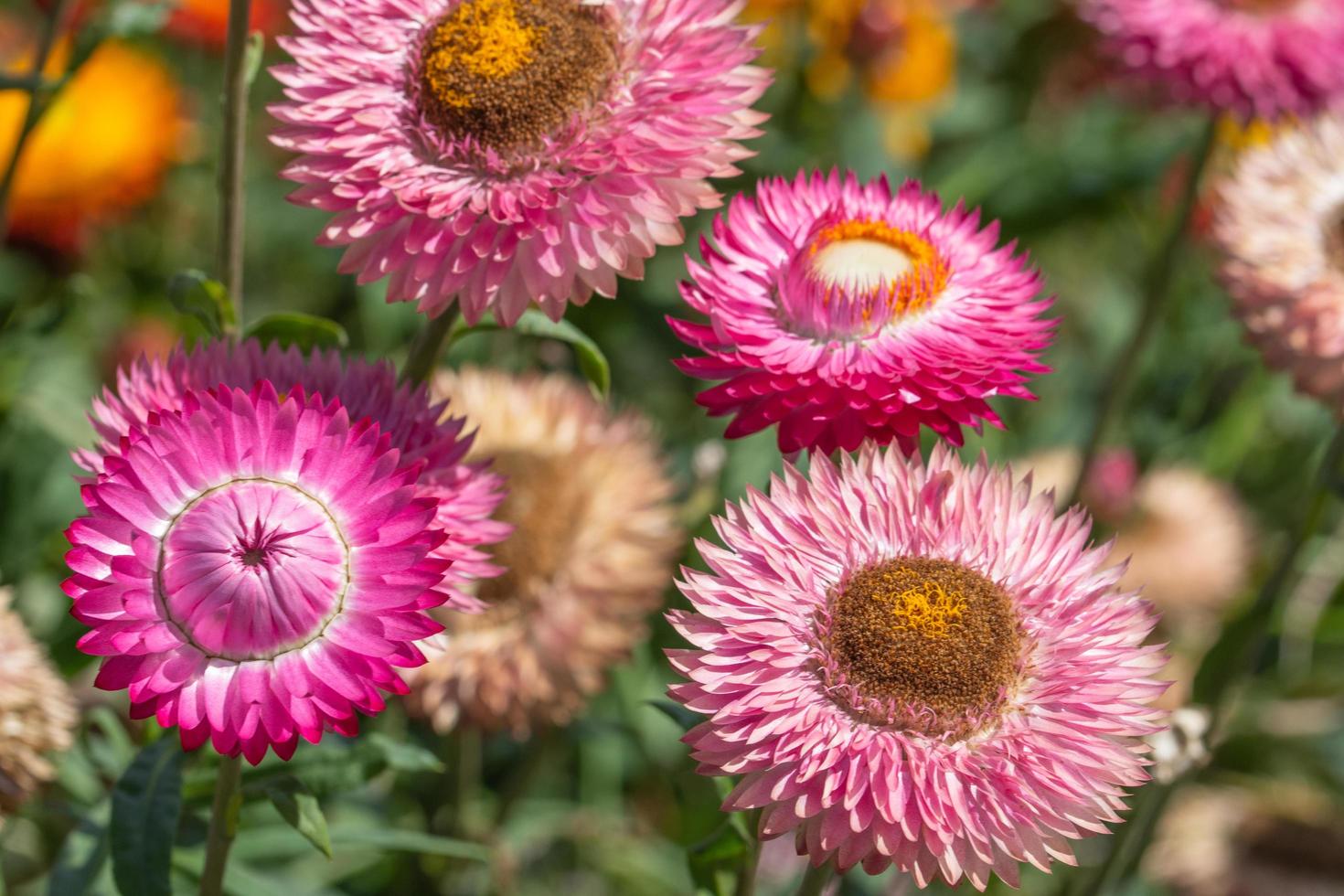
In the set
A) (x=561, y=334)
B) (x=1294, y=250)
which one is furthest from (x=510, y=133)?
(x=1294, y=250)

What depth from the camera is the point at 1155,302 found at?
240 cm

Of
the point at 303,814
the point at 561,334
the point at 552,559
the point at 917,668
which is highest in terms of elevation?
the point at 561,334

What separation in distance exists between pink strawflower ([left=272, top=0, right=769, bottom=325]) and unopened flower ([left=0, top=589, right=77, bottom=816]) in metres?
0.56

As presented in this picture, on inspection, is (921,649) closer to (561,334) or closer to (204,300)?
(561,334)

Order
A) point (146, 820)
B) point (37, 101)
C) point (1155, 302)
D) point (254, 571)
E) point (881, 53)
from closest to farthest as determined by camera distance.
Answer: point (254, 571) < point (146, 820) < point (37, 101) < point (1155, 302) < point (881, 53)

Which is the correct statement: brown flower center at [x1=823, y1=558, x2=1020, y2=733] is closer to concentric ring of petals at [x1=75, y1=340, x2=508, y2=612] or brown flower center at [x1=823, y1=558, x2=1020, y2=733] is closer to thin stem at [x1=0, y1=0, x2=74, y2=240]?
concentric ring of petals at [x1=75, y1=340, x2=508, y2=612]

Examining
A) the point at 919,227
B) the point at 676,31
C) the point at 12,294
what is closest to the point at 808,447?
the point at 919,227

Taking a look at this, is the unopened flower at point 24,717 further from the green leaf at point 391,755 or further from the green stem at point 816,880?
the green stem at point 816,880

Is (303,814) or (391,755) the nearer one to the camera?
(303,814)

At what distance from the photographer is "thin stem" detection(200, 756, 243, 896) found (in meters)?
1.24

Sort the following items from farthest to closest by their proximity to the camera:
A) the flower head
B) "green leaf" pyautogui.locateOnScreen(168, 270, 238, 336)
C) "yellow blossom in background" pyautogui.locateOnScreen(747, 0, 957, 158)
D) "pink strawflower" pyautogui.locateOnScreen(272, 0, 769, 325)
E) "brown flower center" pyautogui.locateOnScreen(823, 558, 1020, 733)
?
"yellow blossom in background" pyautogui.locateOnScreen(747, 0, 957, 158), the flower head, "green leaf" pyautogui.locateOnScreen(168, 270, 238, 336), "pink strawflower" pyautogui.locateOnScreen(272, 0, 769, 325), "brown flower center" pyautogui.locateOnScreen(823, 558, 1020, 733)

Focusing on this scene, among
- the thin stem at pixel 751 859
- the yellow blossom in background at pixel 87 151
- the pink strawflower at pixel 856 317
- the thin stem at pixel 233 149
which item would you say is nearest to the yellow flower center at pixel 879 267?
the pink strawflower at pixel 856 317

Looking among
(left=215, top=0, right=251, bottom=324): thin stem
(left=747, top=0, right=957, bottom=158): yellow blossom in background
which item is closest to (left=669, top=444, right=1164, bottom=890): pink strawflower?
(left=215, top=0, right=251, bottom=324): thin stem

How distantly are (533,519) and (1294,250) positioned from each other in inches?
46.2
